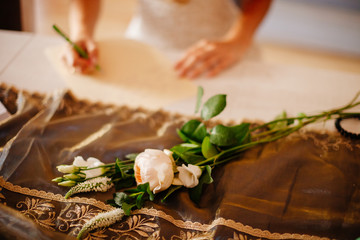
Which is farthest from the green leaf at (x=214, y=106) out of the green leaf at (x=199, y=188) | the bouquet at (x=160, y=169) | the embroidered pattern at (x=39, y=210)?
the embroidered pattern at (x=39, y=210)

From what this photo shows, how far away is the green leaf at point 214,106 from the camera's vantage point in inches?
24.1

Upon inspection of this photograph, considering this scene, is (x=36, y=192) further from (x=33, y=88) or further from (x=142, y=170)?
(x=33, y=88)

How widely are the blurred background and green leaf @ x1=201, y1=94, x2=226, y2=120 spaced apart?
1813mm

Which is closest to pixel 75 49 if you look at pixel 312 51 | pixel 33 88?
pixel 33 88

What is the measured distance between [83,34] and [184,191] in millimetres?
798

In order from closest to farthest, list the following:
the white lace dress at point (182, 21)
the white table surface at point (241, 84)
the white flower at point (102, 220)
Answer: the white flower at point (102, 220)
the white table surface at point (241, 84)
the white lace dress at point (182, 21)

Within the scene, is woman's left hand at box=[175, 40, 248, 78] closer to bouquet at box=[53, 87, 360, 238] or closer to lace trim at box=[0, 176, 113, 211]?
bouquet at box=[53, 87, 360, 238]

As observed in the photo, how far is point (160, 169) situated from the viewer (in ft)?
1.75

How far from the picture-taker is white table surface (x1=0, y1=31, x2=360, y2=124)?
35.6 inches

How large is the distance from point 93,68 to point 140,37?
57cm

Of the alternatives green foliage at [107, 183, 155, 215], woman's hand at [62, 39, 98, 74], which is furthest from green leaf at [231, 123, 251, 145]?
woman's hand at [62, 39, 98, 74]

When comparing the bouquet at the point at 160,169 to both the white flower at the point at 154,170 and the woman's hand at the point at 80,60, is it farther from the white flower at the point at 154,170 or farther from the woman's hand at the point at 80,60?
the woman's hand at the point at 80,60

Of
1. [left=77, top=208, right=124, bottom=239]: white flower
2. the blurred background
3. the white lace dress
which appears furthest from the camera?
the blurred background

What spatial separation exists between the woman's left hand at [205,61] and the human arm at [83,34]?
0.91 feet
